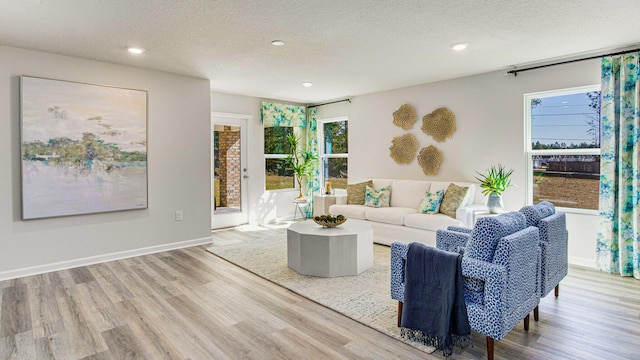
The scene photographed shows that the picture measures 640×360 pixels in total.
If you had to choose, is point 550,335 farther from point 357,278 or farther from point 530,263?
point 357,278

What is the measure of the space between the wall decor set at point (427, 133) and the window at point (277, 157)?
7.68 feet

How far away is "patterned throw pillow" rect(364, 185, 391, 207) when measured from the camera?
18.4ft

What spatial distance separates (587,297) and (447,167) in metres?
2.60

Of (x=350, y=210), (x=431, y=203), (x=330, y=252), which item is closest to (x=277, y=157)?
(x=350, y=210)

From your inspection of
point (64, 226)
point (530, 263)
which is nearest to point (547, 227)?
point (530, 263)

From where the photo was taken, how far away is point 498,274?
209cm

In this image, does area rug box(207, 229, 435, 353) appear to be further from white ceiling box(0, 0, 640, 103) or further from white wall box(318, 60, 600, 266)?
white ceiling box(0, 0, 640, 103)

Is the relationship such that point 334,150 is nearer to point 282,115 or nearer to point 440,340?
point 282,115

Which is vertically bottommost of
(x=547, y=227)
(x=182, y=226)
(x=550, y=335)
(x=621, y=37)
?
(x=550, y=335)

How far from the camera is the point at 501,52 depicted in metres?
4.02

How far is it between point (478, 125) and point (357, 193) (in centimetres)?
210

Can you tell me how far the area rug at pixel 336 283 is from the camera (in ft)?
9.31

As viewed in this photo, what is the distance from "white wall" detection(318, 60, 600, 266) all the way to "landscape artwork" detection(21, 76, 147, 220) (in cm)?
376

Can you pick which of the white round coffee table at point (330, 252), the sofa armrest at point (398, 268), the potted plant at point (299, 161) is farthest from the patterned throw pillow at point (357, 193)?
the sofa armrest at point (398, 268)
